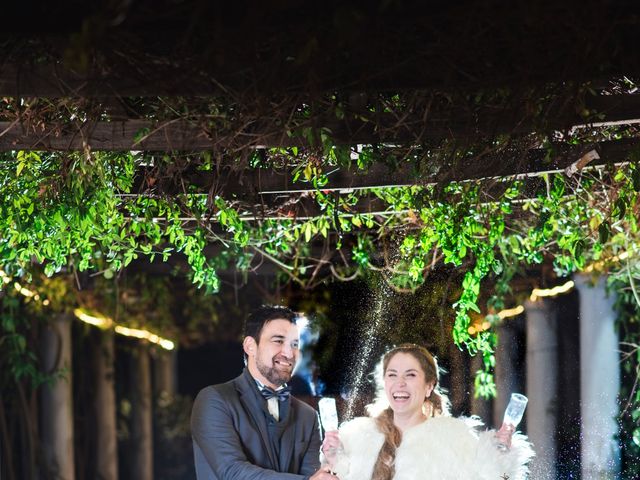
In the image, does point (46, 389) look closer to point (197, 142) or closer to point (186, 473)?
point (186, 473)

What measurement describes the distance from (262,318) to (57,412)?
658 cm

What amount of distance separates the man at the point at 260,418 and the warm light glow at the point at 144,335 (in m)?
7.75

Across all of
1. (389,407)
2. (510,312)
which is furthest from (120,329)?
(389,407)

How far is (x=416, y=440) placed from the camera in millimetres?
5043

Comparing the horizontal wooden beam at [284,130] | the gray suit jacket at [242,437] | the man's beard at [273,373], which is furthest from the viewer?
the man's beard at [273,373]

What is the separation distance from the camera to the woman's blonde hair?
5074mm

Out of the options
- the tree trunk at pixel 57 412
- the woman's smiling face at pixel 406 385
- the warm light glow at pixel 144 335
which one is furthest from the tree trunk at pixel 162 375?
the woman's smiling face at pixel 406 385

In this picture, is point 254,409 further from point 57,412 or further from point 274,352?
point 57,412

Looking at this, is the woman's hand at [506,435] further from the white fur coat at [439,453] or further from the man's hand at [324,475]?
the man's hand at [324,475]

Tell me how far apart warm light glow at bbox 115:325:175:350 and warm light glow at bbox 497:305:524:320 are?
20.0 ft

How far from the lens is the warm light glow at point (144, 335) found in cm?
→ 1315

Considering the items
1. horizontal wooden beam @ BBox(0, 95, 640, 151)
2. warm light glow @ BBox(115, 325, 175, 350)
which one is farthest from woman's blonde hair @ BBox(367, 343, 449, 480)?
warm light glow @ BBox(115, 325, 175, 350)

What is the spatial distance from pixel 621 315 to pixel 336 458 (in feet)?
13.1

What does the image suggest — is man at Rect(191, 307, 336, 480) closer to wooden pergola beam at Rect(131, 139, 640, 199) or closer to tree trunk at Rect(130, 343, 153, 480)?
wooden pergola beam at Rect(131, 139, 640, 199)
